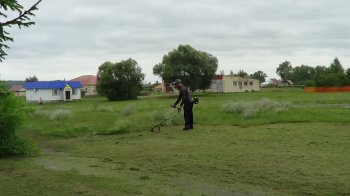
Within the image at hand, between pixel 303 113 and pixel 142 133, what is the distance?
6804 millimetres

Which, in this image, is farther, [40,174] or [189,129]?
[189,129]

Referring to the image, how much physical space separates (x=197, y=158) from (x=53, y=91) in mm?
78852

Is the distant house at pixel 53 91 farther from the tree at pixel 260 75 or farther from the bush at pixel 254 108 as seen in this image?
the tree at pixel 260 75

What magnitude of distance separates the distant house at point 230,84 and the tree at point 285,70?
51899mm

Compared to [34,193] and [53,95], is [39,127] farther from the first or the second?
[53,95]

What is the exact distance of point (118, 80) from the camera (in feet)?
238

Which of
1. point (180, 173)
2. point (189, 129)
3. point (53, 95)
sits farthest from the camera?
point (53, 95)

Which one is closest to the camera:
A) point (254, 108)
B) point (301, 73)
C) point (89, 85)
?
point (254, 108)

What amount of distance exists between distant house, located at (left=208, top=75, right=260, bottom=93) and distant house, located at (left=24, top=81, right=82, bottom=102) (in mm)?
28503

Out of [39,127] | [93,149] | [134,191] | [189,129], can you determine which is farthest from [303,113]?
[134,191]

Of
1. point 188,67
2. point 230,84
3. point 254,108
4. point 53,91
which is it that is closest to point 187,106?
point 254,108

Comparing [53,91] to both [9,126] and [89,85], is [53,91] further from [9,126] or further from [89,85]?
[9,126]

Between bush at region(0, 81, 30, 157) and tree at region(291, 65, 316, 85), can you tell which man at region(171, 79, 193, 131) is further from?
tree at region(291, 65, 316, 85)

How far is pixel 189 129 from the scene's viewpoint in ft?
58.1
